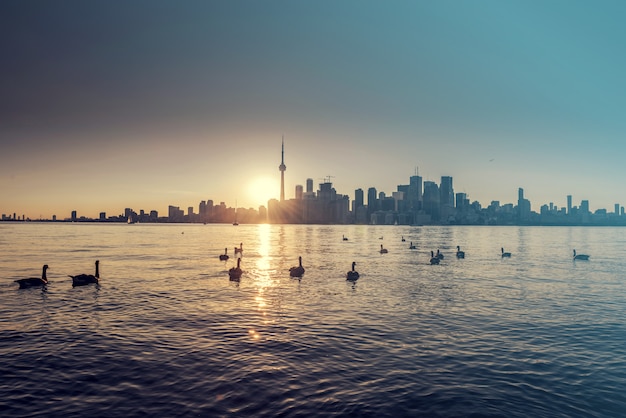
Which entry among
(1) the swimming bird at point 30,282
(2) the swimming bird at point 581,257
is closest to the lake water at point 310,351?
(1) the swimming bird at point 30,282

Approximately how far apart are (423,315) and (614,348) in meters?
11.8

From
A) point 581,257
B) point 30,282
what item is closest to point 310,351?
point 30,282

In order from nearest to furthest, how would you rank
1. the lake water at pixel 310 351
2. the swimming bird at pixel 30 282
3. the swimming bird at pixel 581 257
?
the lake water at pixel 310 351 → the swimming bird at pixel 30 282 → the swimming bird at pixel 581 257

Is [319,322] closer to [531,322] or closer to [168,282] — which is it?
[531,322]

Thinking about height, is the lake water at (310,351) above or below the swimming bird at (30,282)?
below

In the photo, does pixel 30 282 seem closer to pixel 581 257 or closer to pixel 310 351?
pixel 310 351

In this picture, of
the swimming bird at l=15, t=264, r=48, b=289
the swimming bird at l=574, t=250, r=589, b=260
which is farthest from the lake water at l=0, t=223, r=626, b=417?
the swimming bird at l=574, t=250, r=589, b=260

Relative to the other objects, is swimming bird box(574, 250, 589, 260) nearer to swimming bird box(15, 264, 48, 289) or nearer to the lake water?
the lake water

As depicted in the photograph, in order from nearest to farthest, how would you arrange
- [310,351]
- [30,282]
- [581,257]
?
[310,351], [30,282], [581,257]

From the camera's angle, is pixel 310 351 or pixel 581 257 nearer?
pixel 310 351

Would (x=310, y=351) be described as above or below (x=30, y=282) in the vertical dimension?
below

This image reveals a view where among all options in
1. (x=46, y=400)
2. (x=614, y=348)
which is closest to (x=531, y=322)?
(x=614, y=348)

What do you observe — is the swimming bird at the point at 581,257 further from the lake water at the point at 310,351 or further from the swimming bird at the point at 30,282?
the swimming bird at the point at 30,282

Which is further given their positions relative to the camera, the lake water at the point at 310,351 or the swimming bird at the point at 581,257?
the swimming bird at the point at 581,257
